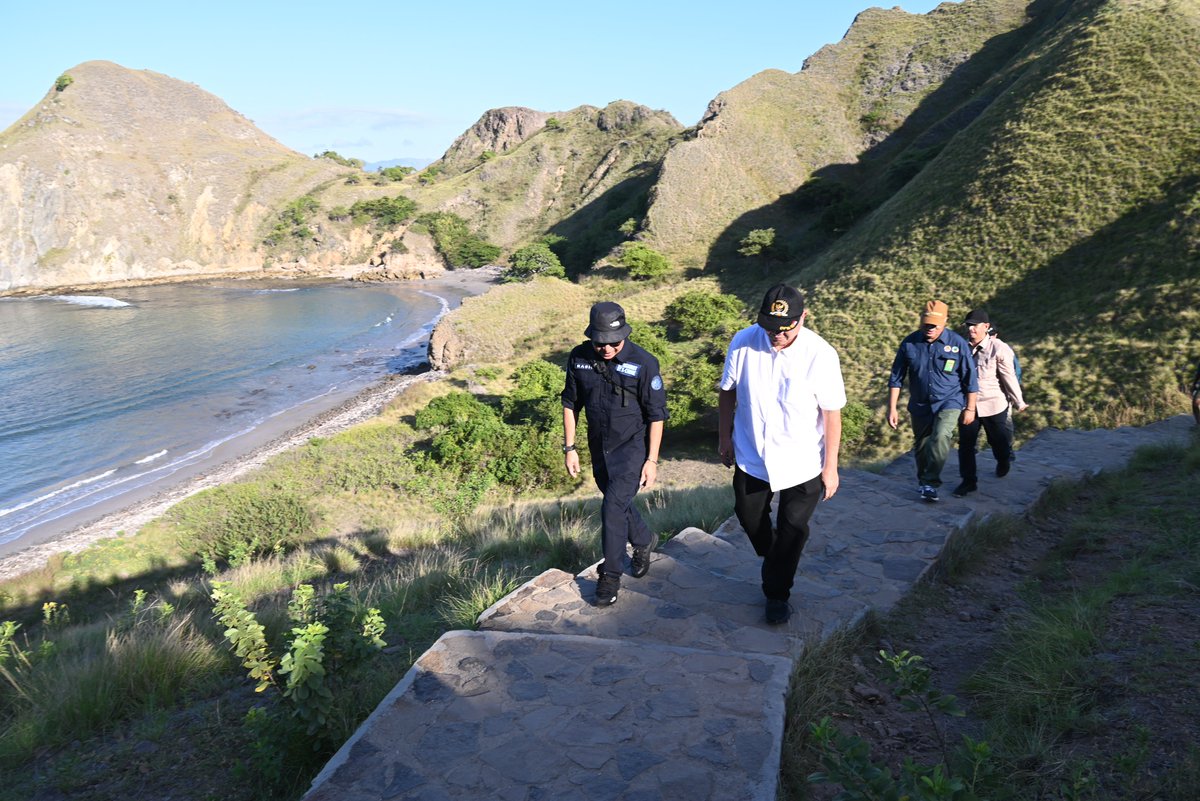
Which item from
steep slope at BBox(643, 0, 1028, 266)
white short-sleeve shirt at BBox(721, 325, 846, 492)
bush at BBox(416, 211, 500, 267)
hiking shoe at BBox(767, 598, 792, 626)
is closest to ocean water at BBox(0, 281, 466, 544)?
bush at BBox(416, 211, 500, 267)

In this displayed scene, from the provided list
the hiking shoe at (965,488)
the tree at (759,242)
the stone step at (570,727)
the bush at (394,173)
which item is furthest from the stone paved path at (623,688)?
the bush at (394,173)

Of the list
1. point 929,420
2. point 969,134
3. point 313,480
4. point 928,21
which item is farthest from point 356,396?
point 928,21

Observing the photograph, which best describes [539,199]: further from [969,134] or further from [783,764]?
[783,764]

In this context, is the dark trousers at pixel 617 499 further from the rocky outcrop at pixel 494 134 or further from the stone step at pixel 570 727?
the rocky outcrop at pixel 494 134

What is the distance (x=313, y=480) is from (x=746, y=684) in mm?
18299

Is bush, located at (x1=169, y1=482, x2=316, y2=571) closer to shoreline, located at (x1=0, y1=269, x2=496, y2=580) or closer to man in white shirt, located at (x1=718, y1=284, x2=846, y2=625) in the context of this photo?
shoreline, located at (x1=0, y1=269, x2=496, y2=580)

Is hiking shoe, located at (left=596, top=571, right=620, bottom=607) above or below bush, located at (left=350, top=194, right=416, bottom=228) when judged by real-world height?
below

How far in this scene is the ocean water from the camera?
23.5 meters

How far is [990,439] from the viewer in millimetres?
7023

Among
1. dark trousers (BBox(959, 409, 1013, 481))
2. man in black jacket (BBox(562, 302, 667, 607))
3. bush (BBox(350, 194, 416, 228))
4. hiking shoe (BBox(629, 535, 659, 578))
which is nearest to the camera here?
man in black jacket (BBox(562, 302, 667, 607))

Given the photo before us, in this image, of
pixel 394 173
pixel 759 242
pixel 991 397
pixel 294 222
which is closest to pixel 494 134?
pixel 394 173

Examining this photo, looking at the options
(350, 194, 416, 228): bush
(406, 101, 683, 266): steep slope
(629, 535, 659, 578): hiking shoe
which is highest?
(406, 101, 683, 266): steep slope

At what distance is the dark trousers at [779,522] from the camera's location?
380 centimetres

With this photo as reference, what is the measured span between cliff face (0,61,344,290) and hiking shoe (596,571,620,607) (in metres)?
101
